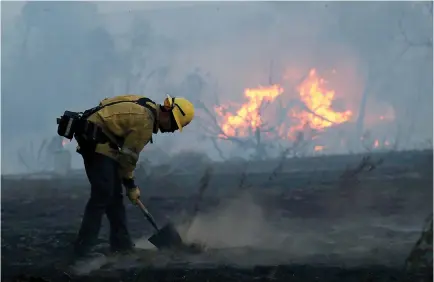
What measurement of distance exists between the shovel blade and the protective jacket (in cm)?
32

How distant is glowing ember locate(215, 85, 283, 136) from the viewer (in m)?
2.70

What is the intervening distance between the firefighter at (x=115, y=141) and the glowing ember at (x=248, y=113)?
0.24m

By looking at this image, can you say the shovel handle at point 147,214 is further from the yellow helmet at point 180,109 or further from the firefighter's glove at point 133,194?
the yellow helmet at point 180,109

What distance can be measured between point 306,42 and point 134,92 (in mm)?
857

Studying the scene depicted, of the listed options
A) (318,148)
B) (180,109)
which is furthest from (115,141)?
(318,148)

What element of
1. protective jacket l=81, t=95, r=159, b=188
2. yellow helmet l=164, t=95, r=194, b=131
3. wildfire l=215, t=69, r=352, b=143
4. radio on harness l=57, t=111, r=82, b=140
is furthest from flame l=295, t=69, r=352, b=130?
radio on harness l=57, t=111, r=82, b=140

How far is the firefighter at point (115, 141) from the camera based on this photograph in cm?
248

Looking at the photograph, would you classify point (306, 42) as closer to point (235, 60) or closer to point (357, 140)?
point (235, 60)

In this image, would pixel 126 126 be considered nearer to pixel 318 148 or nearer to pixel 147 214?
pixel 147 214


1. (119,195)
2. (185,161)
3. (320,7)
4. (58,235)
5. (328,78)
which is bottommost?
(58,235)

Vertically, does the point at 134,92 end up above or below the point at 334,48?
below

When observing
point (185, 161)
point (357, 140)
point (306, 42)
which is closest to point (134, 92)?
point (185, 161)

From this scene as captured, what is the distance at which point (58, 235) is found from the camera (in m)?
2.77

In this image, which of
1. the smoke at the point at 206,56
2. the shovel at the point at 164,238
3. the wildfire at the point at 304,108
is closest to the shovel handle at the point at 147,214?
the shovel at the point at 164,238
